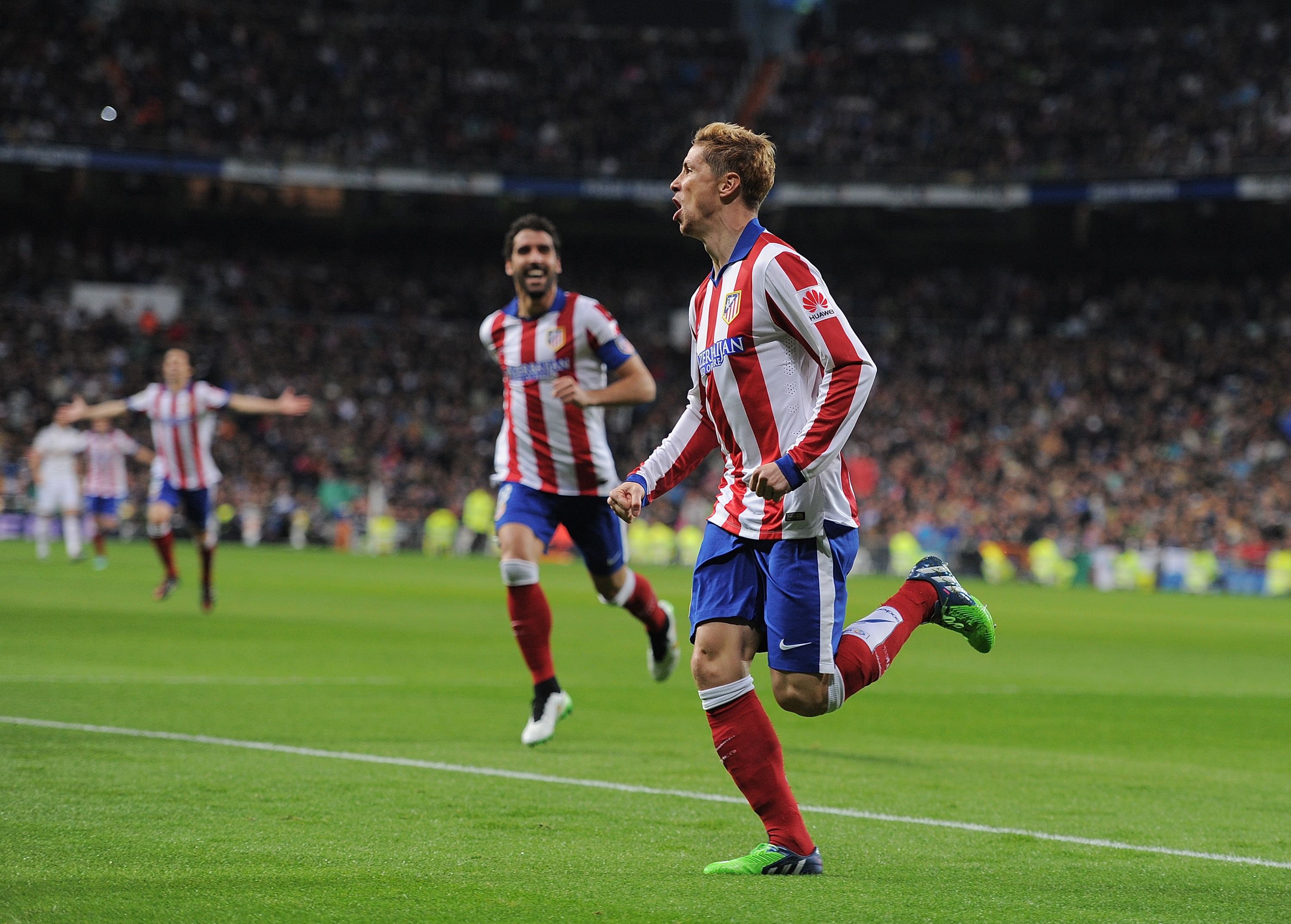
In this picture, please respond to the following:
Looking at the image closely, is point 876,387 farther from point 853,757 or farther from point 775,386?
point 775,386

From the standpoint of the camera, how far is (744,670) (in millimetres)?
4941

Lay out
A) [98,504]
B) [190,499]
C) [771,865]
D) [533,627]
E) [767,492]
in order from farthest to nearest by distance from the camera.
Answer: [98,504]
[190,499]
[533,627]
[771,865]
[767,492]

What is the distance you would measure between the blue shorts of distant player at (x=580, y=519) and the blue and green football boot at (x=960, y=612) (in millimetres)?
3277

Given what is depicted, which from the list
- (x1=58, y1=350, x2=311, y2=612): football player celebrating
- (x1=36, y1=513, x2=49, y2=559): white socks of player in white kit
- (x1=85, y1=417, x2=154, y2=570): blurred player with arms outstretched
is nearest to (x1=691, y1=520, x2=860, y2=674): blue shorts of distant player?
(x1=58, y1=350, x2=311, y2=612): football player celebrating

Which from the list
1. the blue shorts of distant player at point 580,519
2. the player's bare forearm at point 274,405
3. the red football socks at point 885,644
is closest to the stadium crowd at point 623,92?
the player's bare forearm at point 274,405

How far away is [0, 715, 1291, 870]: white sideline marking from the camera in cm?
550

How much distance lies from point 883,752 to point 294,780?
10.8 feet

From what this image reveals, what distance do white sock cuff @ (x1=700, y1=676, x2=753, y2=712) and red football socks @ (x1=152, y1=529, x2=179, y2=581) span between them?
12.7m

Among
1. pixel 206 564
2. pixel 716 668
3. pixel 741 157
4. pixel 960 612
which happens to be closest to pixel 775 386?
pixel 741 157

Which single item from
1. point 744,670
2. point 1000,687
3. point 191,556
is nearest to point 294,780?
point 744,670

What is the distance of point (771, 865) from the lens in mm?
4781

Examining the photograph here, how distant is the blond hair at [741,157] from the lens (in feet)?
16.8

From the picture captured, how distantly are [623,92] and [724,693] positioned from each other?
43142 mm

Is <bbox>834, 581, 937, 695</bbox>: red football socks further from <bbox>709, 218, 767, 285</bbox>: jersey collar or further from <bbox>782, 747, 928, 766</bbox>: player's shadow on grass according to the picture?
<bbox>782, 747, 928, 766</bbox>: player's shadow on grass
